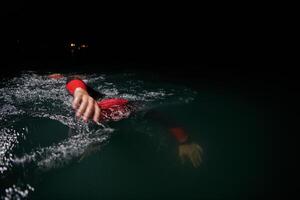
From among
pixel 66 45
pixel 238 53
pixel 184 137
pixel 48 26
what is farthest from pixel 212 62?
pixel 48 26

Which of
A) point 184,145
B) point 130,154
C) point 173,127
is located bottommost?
point 130,154

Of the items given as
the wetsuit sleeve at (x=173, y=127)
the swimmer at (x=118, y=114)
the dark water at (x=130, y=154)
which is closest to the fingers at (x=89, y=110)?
the swimmer at (x=118, y=114)

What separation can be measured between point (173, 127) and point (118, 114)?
2.66 feet

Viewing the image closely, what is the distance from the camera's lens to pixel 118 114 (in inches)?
126

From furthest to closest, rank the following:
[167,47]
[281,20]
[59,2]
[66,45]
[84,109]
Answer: [59,2] → [66,45] → [167,47] → [281,20] → [84,109]

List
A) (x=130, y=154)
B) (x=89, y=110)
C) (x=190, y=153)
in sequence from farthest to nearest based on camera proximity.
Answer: (x=130, y=154) → (x=190, y=153) → (x=89, y=110)

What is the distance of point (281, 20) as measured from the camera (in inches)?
532

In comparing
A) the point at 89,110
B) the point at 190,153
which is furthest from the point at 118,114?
the point at 190,153

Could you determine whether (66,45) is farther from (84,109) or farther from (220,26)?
(84,109)

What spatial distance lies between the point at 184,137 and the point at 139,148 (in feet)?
1.87

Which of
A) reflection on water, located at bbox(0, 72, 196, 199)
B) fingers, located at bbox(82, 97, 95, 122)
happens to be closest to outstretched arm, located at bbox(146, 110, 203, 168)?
reflection on water, located at bbox(0, 72, 196, 199)

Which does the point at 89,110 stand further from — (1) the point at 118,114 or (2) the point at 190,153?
(2) the point at 190,153

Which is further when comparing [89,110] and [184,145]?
[184,145]

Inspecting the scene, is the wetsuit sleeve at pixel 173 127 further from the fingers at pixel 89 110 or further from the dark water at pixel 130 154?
the fingers at pixel 89 110
